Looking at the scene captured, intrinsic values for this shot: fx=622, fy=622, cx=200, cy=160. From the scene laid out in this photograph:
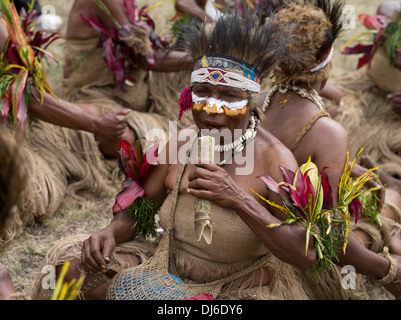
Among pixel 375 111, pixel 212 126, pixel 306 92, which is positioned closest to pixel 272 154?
pixel 212 126

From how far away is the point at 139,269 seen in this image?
268 centimetres

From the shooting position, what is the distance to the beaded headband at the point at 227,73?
2.52 metres

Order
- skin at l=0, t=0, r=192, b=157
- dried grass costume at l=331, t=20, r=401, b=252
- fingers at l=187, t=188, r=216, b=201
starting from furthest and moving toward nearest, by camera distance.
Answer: dried grass costume at l=331, t=20, r=401, b=252
skin at l=0, t=0, r=192, b=157
fingers at l=187, t=188, r=216, b=201

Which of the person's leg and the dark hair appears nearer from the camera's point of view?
the dark hair

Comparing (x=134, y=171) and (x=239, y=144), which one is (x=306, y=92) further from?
(x=134, y=171)

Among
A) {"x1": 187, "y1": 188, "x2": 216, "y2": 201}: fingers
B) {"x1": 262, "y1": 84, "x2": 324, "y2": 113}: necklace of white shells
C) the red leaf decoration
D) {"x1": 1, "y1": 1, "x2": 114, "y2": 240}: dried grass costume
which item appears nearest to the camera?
{"x1": 187, "y1": 188, "x2": 216, "y2": 201}: fingers

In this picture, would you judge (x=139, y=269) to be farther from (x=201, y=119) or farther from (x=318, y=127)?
(x=318, y=127)

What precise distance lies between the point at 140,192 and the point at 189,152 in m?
0.29

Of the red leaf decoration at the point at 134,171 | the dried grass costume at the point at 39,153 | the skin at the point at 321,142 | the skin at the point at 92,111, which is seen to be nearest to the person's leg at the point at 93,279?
the red leaf decoration at the point at 134,171

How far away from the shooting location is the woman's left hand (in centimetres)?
239

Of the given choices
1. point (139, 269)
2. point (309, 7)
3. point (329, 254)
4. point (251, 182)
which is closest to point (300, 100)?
point (309, 7)

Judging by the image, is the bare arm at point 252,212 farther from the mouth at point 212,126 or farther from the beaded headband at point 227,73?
the beaded headband at point 227,73

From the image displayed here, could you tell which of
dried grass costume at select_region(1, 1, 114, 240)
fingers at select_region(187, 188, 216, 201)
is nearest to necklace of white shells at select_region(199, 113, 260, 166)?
fingers at select_region(187, 188, 216, 201)

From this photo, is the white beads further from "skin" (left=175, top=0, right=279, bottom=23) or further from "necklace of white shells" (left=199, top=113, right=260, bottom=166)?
"skin" (left=175, top=0, right=279, bottom=23)
